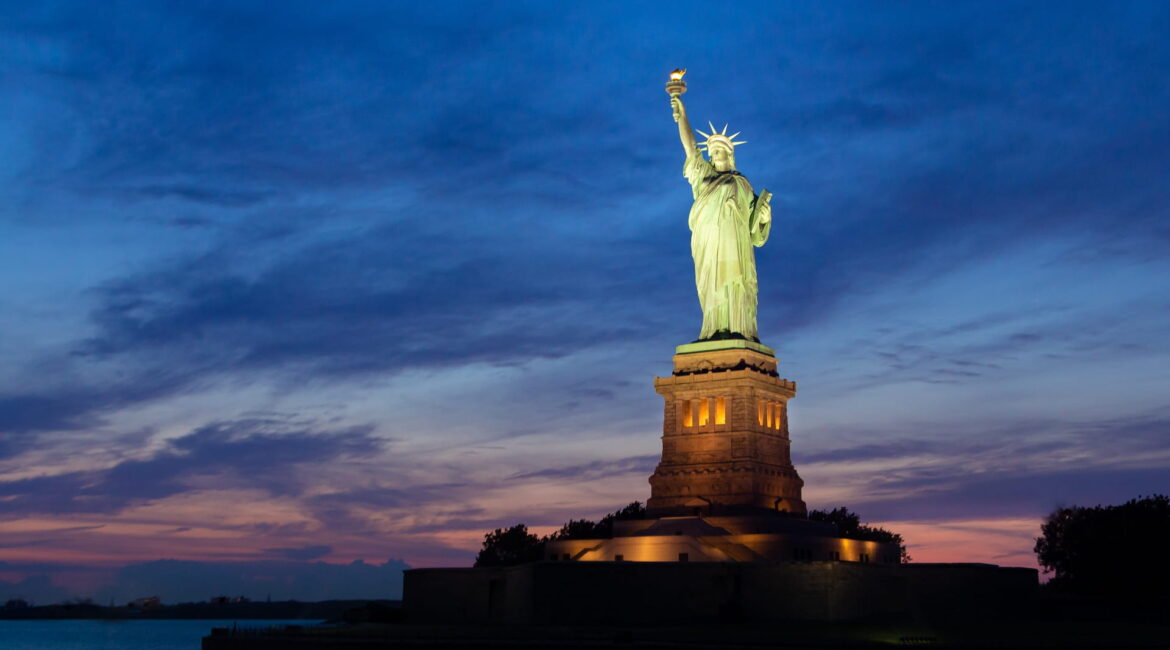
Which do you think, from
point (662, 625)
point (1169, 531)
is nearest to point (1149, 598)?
point (1169, 531)

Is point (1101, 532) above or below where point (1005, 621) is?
above

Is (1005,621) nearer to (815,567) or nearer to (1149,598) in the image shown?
(815,567)

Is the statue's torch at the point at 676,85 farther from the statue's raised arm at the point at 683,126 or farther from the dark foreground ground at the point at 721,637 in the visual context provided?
the dark foreground ground at the point at 721,637

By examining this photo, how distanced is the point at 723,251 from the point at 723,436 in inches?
339

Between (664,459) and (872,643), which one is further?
(664,459)

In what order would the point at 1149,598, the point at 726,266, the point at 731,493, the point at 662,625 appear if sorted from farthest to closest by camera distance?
the point at 1149,598 < the point at 726,266 < the point at 731,493 < the point at 662,625

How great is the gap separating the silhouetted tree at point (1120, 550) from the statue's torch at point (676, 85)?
3168 centimetres

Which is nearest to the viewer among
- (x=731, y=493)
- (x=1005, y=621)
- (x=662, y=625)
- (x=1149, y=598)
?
(x=662, y=625)

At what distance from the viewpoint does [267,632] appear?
47781mm

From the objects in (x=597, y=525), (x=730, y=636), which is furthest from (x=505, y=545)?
(x=730, y=636)

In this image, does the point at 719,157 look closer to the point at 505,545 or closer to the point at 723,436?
Result: the point at 723,436

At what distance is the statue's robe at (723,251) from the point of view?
59281 mm

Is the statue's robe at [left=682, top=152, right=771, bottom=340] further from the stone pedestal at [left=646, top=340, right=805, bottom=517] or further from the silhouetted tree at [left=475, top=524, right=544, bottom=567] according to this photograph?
the silhouetted tree at [left=475, top=524, right=544, bottom=567]

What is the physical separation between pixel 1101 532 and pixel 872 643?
35.2m
